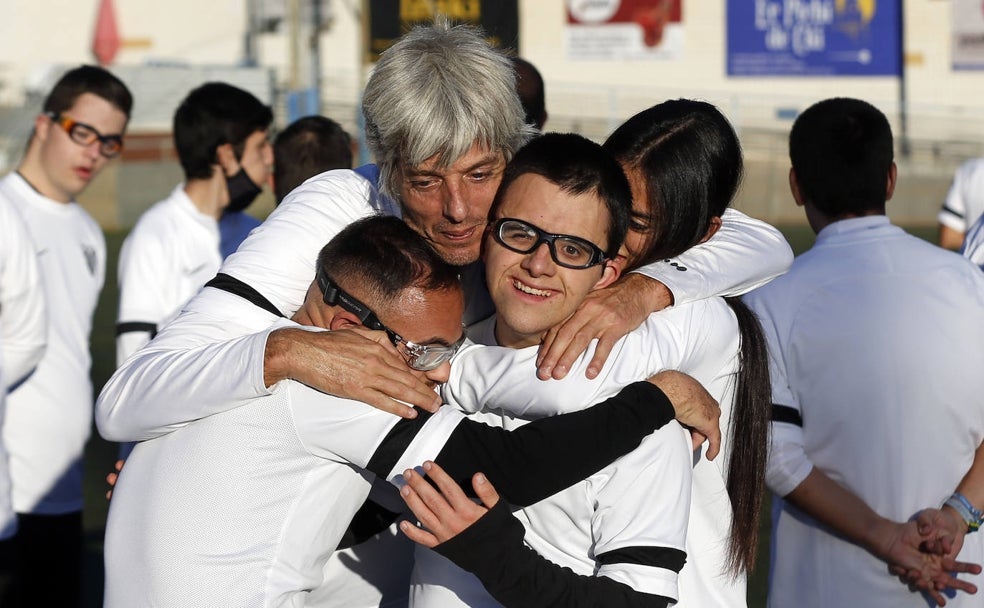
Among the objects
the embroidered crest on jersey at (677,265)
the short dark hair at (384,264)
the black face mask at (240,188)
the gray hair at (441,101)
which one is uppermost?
the gray hair at (441,101)

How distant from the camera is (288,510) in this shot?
222 cm

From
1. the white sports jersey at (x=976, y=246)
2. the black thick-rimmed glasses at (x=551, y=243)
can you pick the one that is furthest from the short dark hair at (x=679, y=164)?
the white sports jersey at (x=976, y=246)

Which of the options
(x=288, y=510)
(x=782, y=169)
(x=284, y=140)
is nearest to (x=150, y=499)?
(x=288, y=510)

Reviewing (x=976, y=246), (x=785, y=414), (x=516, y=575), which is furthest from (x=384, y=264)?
(x=976, y=246)

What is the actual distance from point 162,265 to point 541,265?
3.22 metres

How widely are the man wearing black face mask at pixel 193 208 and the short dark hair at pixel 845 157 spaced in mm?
2646

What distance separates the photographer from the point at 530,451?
212 centimetres

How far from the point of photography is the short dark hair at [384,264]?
226 cm

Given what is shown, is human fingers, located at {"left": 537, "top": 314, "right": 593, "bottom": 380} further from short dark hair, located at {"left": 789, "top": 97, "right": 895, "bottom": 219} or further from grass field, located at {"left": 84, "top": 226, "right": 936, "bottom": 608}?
grass field, located at {"left": 84, "top": 226, "right": 936, "bottom": 608}

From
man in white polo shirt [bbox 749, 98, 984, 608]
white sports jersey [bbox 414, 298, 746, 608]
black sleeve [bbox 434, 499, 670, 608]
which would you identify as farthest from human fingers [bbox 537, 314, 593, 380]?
man in white polo shirt [bbox 749, 98, 984, 608]

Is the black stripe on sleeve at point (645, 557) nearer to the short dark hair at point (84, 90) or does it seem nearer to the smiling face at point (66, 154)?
the smiling face at point (66, 154)

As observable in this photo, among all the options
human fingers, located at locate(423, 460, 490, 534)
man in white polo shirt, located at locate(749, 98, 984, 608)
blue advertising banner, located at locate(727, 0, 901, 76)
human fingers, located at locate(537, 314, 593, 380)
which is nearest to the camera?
human fingers, located at locate(423, 460, 490, 534)

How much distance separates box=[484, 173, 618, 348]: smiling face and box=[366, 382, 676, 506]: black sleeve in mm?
227

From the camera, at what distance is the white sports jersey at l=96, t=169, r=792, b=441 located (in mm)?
2230
